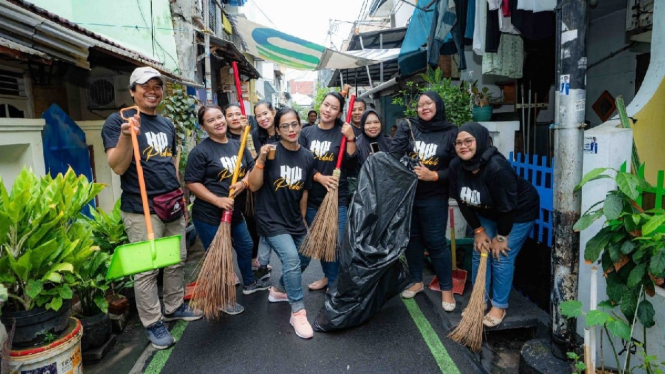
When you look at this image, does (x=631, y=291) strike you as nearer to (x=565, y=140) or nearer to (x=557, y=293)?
(x=557, y=293)

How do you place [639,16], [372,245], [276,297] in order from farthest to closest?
[639,16], [276,297], [372,245]

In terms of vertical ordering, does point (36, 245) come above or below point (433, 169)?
below

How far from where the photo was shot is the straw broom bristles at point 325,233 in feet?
10.9

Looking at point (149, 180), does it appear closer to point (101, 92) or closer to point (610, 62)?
point (101, 92)

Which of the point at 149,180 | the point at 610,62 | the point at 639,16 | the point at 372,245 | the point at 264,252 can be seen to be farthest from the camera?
the point at 610,62

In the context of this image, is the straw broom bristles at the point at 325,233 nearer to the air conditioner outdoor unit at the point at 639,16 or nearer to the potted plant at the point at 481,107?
the potted plant at the point at 481,107

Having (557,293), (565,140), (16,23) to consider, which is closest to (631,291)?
(557,293)

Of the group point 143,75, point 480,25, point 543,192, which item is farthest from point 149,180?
point 480,25

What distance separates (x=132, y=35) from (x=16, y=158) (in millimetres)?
4149

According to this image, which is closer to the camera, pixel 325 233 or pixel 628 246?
pixel 628 246

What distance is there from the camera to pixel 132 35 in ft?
22.2

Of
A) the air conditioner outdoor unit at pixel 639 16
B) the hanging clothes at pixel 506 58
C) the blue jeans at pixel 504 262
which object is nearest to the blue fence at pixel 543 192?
the blue jeans at pixel 504 262

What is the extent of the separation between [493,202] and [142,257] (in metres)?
2.42

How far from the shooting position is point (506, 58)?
4.79 m
